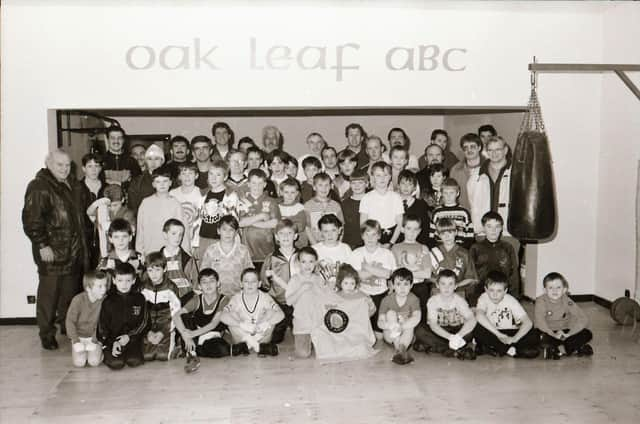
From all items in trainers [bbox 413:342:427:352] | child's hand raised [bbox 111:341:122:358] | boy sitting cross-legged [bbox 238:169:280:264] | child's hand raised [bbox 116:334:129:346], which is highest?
boy sitting cross-legged [bbox 238:169:280:264]

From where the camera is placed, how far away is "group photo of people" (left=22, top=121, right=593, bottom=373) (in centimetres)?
477

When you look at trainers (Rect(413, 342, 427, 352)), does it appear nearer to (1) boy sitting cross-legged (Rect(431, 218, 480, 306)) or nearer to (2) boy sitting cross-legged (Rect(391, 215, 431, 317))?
(2) boy sitting cross-legged (Rect(391, 215, 431, 317))

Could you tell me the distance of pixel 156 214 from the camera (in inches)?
208

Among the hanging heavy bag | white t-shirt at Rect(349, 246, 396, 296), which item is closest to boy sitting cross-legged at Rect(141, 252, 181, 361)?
white t-shirt at Rect(349, 246, 396, 296)

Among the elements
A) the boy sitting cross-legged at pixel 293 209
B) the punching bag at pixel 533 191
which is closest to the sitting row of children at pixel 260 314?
the boy sitting cross-legged at pixel 293 209

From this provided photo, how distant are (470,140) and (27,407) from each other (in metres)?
4.23

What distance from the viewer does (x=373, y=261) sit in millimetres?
5145

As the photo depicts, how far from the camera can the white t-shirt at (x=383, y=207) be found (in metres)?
5.43

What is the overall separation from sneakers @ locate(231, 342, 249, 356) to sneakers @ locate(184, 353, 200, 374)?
294 millimetres

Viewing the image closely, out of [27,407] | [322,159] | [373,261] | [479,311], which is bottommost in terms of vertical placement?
[27,407]

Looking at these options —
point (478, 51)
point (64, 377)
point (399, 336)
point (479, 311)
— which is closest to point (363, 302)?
point (399, 336)

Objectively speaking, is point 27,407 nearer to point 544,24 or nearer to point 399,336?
point 399,336

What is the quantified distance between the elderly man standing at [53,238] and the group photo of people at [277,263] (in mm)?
11

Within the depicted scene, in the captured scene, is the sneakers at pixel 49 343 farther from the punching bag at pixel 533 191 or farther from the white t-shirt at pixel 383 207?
the punching bag at pixel 533 191
